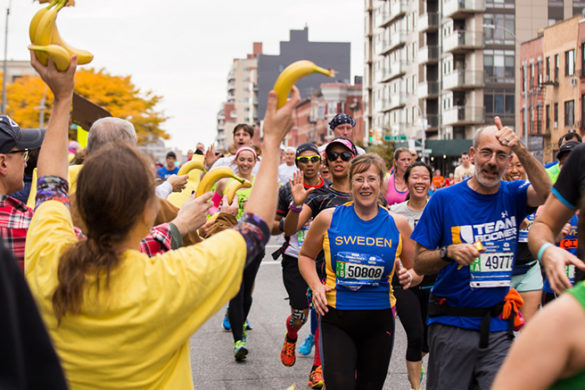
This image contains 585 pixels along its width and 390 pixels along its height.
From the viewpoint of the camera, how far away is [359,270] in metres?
5.21

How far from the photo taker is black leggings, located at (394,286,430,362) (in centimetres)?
646

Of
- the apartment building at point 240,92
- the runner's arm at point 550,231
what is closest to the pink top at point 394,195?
the runner's arm at point 550,231

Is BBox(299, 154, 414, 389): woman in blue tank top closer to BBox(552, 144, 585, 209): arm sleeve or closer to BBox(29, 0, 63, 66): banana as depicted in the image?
Answer: BBox(552, 144, 585, 209): arm sleeve

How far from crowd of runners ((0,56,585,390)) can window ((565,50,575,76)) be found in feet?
157

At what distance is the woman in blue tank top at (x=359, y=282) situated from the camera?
5.09 meters

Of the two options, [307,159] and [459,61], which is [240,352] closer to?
[307,159]

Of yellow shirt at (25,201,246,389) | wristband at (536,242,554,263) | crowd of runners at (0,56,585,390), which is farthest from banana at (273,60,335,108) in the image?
wristband at (536,242,554,263)

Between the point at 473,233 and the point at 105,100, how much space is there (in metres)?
58.3

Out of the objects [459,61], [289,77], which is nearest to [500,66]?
[459,61]

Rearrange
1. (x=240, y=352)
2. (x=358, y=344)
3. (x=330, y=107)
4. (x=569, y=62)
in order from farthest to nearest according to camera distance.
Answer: (x=330, y=107)
(x=569, y=62)
(x=240, y=352)
(x=358, y=344)

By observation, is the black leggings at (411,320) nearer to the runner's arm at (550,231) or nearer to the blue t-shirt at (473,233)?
the blue t-shirt at (473,233)

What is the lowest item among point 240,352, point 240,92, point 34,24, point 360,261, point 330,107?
point 240,352

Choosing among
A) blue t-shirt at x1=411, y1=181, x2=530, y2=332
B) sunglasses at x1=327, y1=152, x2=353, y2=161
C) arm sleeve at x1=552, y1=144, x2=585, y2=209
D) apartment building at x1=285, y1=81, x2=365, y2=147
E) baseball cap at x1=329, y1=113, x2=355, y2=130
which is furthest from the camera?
apartment building at x1=285, y1=81, x2=365, y2=147

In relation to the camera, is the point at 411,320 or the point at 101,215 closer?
the point at 101,215
